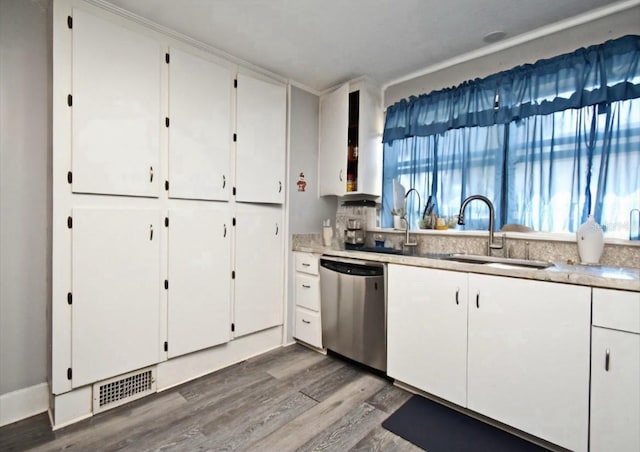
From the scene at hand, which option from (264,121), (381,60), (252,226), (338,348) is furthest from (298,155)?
(338,348)

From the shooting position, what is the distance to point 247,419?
1.84 m

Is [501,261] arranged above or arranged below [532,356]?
above

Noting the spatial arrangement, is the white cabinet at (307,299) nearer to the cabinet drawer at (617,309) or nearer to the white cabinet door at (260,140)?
the white cabinet door at (260,140)

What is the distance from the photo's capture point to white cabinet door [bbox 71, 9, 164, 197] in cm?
179

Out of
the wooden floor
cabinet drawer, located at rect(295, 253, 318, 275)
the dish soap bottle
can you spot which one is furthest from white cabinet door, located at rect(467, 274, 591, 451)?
cabinet drawer, located at rect(295, 253, 318, 275)

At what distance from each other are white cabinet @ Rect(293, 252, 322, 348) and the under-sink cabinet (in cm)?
80

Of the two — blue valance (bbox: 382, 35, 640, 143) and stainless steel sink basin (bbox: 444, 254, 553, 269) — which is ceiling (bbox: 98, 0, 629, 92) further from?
stainless steel sink basin (bbox: 444, 254, 553, 269)

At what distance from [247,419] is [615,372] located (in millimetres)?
1865

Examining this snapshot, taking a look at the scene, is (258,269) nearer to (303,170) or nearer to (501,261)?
(303,170)

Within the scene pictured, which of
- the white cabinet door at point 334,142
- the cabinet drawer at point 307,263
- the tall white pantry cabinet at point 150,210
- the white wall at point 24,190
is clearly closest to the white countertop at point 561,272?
the cabinet drawer at point 307,263

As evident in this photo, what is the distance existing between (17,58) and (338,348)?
285 cm

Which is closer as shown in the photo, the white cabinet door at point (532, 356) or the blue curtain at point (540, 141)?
the white cabinet door at point (532, 356)

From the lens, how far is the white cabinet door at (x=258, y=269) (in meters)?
2.59

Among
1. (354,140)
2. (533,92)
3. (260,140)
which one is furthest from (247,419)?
(533,92)
